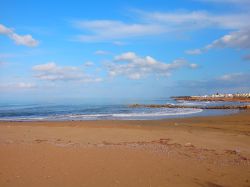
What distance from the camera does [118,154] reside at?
402 inches

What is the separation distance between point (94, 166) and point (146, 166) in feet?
4.57

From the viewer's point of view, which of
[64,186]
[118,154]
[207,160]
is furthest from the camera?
[118,154]

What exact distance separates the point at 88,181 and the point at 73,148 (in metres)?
4.33

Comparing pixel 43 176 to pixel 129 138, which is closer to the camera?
pixel 43 176

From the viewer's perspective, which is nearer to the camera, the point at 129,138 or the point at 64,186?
the point at 64,186

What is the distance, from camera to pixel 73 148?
37.9 ft

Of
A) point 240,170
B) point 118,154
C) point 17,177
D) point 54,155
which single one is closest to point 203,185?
point 240,170

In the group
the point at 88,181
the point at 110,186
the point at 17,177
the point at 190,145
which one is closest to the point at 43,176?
the point at 17,177

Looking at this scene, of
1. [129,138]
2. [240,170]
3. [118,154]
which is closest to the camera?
[240,170]

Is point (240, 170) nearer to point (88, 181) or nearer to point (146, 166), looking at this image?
point (146, 166)

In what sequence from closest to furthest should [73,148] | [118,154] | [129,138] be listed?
[118,154] < [73,148] < [129,138]

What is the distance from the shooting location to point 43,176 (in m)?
7.65

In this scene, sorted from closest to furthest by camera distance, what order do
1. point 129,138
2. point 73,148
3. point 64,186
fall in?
point 64,186, point 73,148, point 129,138

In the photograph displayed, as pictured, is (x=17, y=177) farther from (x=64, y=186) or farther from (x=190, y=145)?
(x=190, y=145)
